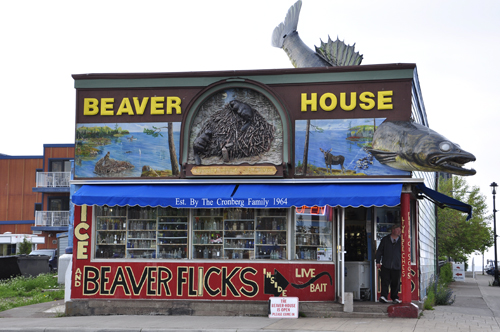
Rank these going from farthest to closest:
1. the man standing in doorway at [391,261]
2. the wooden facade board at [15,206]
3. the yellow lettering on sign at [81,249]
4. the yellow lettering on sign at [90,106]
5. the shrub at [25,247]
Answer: the wooden facade board at [15,206] < the shrub at [25,247] < the yellow lettering on sign at [90,106] < the yellow lettering on sign at [81,249] < the man standing in doorway at [391,261]

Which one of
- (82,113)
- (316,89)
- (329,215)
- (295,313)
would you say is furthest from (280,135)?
(82,113)

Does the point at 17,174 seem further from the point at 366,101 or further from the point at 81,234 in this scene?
the point at 366,101

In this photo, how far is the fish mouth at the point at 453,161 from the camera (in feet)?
39.6

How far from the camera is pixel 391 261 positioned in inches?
504

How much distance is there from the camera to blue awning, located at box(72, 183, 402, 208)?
12.3m

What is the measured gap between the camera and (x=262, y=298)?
13.1m

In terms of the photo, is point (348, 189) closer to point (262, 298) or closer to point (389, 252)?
point (389, 252)

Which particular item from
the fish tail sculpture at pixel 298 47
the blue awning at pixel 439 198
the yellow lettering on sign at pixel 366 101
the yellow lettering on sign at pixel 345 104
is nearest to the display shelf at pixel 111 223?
the yellow lettering on sign at pixel 345 104

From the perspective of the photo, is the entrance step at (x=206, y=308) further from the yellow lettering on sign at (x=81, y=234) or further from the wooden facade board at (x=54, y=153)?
the wooden facade board at (x=54, y=153)

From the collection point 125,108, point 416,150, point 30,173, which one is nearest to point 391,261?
point 416,150

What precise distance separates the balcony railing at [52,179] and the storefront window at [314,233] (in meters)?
32.2

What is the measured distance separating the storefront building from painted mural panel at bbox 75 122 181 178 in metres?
0.03

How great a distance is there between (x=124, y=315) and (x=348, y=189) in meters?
6.05

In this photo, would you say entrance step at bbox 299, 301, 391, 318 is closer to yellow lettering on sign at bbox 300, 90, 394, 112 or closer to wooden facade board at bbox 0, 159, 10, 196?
yellow lettering on sign at bbox 300, 90, 394, 112
